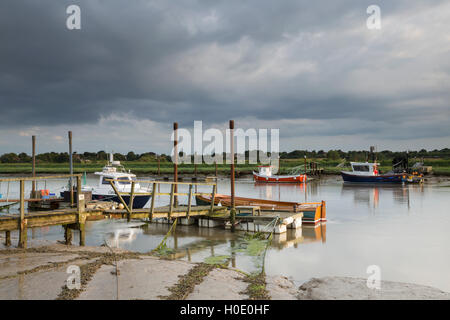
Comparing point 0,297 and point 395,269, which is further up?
point 0,297

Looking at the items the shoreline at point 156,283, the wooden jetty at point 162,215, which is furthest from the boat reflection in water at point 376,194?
the shoreline at point 156,283

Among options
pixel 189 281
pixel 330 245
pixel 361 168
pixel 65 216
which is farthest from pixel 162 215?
pixel 361 168

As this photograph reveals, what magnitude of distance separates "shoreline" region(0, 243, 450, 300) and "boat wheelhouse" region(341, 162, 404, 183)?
48.8 m

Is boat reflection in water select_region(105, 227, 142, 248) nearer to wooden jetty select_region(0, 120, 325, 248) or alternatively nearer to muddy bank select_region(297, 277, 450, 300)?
wooden jetty select_region(0, 120, 325, 248)

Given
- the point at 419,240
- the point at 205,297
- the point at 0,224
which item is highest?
the point at 0,224

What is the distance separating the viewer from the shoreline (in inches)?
267

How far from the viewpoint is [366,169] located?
184ft

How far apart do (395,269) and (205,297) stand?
6969mm

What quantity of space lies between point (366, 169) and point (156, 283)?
5475 cm

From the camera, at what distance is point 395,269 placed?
10.6 metres

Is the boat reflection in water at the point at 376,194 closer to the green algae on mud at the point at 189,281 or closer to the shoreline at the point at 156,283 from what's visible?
the shoreline at the point at 156,283

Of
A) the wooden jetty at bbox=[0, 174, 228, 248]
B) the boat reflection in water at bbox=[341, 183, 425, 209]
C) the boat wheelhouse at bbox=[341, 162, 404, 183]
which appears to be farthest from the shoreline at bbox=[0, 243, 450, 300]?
the boat wheelhouse at bbox=[341, 162, 404, 183]
